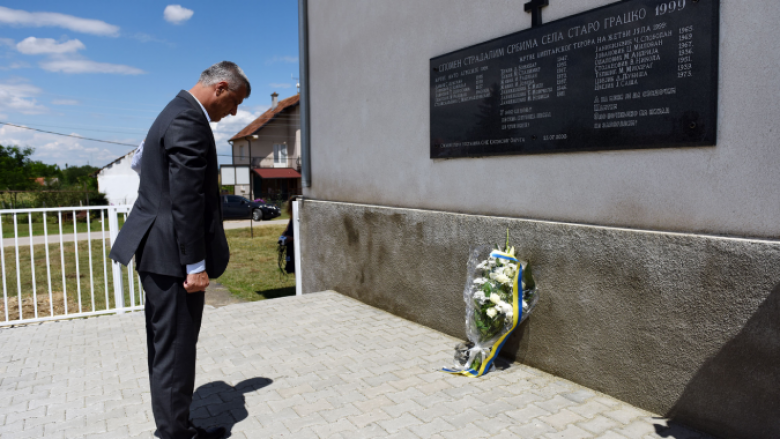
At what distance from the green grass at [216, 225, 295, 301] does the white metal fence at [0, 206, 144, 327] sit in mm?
1578

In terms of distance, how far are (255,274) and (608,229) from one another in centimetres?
790

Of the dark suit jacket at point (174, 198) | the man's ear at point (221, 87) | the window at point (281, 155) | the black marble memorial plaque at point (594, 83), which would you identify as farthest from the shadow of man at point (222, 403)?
the window at point (281, 155)

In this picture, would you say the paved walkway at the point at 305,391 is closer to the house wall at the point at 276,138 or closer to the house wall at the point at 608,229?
the house wall at the point at 608,229

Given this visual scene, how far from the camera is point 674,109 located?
289cm

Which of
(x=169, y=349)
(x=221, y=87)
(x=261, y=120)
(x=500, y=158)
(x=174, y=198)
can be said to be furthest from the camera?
(x=261, y=120)

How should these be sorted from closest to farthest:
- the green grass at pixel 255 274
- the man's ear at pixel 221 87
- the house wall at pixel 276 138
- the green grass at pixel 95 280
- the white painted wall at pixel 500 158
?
the white painted wall at pixel 500 158
the man's ear at pixel 221 87
the green grass at pixel 95 280
the green grass at pixel 255 274
the house wall at pixel 276 138

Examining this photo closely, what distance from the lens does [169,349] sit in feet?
8.67

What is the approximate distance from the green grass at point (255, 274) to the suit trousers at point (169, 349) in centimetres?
512

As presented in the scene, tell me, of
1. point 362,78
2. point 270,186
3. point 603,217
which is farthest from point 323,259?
point 270,186

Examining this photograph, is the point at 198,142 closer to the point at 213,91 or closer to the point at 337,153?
the point at 213,91

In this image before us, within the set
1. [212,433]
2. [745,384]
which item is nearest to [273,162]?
[212,433]

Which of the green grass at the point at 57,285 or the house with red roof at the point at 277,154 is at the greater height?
the house with red roof at the point at 277,154

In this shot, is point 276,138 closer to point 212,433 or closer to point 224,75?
point 224,75

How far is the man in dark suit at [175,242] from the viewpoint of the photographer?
8.34 ft
